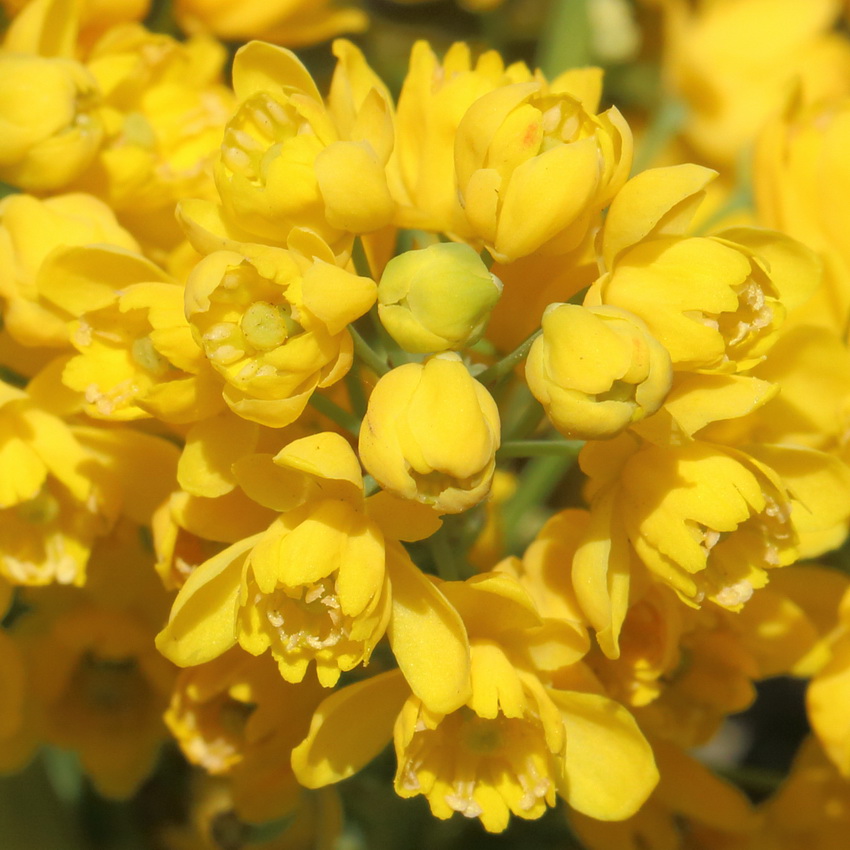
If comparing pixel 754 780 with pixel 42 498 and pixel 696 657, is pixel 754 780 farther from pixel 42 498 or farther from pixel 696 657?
pixel 42 498

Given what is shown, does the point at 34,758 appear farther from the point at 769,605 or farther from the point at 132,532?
the point at 769,605

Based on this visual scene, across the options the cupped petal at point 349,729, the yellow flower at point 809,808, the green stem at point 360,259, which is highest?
the green stem at point 360,259

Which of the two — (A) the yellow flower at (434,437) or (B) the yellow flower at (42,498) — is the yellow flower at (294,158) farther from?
(B) the yellow flower at (42,498)

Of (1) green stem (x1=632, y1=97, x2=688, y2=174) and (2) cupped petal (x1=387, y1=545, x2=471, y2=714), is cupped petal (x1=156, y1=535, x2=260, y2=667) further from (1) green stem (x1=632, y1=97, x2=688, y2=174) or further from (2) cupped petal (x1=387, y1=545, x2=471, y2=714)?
(1) green stem (x1=632, y1=97, x2=688, y2=174)

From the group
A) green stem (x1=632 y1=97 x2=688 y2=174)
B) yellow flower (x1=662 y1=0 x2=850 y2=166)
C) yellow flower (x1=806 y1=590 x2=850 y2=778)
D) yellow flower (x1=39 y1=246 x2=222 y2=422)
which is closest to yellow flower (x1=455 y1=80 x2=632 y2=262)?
yellow flower (x1=39 y1=246 x2=222 y2=422)

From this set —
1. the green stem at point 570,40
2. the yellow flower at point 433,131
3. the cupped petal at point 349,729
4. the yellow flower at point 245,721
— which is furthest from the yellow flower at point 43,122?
the green stem at point 570,40

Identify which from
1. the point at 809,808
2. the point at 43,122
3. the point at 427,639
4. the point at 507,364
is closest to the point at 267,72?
the point at 43,122
